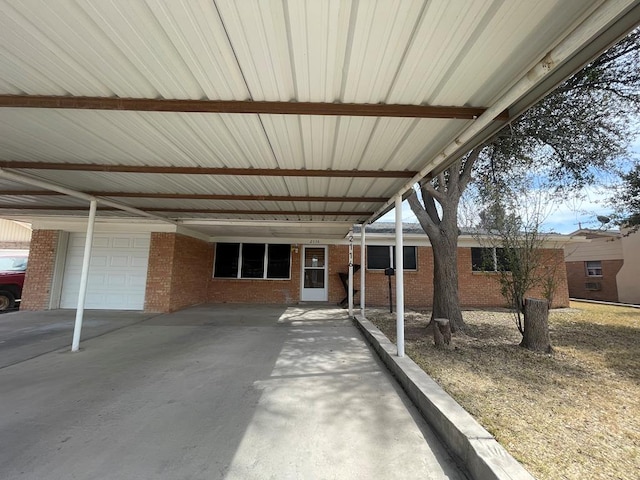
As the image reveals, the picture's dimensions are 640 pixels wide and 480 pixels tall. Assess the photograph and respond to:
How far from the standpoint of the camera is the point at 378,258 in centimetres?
1170

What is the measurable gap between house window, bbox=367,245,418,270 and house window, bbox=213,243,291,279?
10.5 feet

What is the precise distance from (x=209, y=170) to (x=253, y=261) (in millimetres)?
8099

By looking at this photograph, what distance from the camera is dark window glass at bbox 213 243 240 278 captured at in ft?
39.3

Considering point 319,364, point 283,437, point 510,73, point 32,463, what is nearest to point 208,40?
point 510,73

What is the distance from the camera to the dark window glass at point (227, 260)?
11977 millimetres

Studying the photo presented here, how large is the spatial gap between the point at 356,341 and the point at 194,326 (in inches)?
156

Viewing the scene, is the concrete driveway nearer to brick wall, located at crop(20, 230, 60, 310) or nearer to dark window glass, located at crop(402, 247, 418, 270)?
brick wall, located at crop(20, 230, 60, 310)

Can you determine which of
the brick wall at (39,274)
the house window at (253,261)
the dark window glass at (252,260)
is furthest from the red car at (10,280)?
the dark window glass at (252,260)

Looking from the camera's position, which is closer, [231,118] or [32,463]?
[32,463]

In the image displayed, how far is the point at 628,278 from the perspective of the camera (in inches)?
596

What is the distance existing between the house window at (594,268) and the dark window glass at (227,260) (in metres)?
19.8

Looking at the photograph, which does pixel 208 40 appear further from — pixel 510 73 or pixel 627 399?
pixel 627 399

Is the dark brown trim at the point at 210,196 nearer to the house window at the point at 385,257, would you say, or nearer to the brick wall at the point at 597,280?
the house window at the point at 385,257

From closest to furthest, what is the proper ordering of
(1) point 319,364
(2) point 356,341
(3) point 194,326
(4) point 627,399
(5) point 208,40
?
(5) point 208,40, (4) point 627,399, (1) point 319,364, (2) point 356,341, (3) point 194,326
